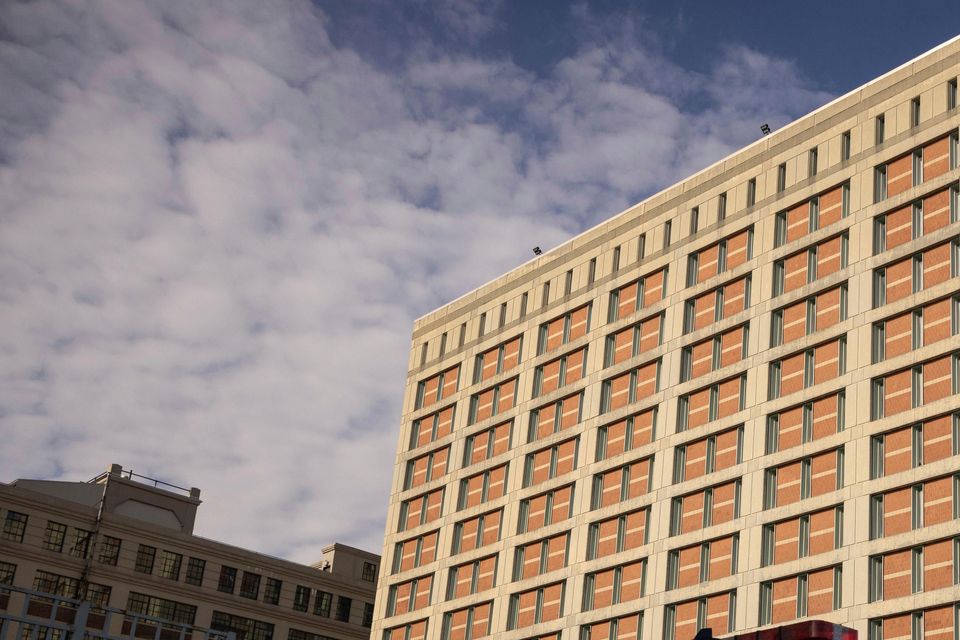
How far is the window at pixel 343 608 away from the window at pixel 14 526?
30034 millimetres

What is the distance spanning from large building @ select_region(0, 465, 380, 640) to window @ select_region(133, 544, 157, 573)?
0.08 m

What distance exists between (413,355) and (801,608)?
1743 inches

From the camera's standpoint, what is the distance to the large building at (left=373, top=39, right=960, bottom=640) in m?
63.6

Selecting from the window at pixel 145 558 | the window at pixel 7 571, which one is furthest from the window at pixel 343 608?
the window at pixel 7 571

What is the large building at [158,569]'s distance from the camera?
352 ft

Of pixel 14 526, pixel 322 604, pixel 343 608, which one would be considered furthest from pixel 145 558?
pixel 343 608

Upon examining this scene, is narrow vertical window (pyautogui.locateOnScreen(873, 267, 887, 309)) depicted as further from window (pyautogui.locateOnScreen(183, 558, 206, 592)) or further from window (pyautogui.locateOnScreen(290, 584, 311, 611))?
window (pyautogui.locateOnScreen(290, 584, 311, 611))

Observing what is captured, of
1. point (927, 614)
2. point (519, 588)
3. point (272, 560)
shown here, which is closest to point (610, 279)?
point (519, 588)

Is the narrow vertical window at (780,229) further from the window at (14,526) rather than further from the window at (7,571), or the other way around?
the window at (7,571)

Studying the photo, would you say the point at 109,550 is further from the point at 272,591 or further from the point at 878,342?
the point at 878,342

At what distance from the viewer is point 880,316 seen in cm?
6681

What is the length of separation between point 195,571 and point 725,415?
59001 millimetres

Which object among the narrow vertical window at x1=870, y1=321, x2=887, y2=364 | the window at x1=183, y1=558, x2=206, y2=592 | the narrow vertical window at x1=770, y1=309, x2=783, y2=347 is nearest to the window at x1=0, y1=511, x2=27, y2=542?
the window at x1=183, y1=558, x2=206, y2=592

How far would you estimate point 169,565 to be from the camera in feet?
375
